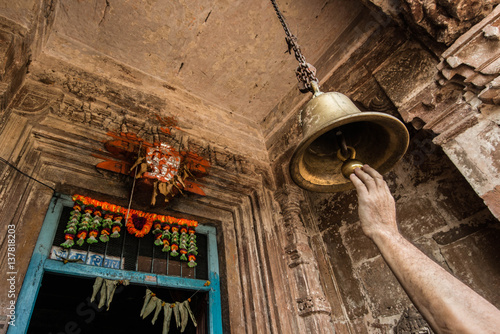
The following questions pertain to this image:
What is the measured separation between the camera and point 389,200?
3.38ft

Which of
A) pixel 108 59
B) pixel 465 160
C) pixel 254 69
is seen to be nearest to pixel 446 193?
pixel 465 160

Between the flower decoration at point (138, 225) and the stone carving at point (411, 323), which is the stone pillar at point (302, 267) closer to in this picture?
the stone carving at point (411, 323)

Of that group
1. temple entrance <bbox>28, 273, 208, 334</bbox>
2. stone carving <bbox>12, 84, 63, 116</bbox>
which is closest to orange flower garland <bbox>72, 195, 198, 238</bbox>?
stone carving <bbox>12, 84, 63, 116</bbox>

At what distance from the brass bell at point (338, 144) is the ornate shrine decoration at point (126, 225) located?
1.40m

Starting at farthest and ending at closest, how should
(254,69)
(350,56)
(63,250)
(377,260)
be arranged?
(254,69), (350,56), (377,260), (63,250)

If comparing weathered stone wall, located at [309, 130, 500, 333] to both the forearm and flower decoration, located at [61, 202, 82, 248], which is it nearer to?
the forearm

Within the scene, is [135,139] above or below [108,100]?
below

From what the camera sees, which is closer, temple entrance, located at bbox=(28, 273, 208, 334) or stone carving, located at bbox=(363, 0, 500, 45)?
stone carving, located at bbox=(363, 0, 500, 45)

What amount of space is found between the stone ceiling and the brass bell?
6.13ft

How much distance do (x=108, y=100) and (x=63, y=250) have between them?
4.57 feet

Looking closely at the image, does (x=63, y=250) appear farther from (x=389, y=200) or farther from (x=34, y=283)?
(x=389, y=200)

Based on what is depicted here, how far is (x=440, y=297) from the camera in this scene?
2.32 ft

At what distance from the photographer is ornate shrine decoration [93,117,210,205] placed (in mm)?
2168

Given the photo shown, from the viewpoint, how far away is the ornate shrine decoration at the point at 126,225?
81.6 inches
